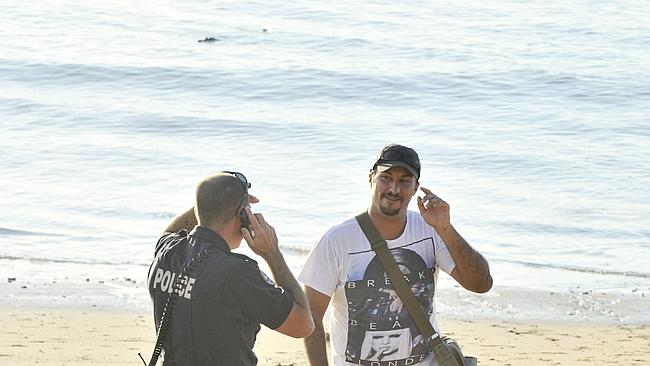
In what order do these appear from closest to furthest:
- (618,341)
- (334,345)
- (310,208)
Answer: (334,345)
(618,341)
(310,208)

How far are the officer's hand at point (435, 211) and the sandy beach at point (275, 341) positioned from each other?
13.9 ft

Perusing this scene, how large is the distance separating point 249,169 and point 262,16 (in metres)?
20.2

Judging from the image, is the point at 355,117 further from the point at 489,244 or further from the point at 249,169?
the point at 489,244

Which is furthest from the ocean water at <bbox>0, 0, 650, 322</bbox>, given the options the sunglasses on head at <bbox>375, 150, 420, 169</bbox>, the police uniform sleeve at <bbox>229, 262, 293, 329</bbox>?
the police uniform sleeve at <bbox>229, 262, 293, 329</bbox>

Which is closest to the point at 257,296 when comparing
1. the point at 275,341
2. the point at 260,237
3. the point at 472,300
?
the point at 260,237

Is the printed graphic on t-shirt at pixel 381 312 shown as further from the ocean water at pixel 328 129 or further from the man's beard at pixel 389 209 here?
the ocean water at pixel 328 129

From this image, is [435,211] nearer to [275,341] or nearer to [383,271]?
[383,271]

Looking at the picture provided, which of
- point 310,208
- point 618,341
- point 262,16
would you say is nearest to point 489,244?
point 310,208

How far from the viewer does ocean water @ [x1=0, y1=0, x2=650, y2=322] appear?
45.8 feet

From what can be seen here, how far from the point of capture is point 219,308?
469 centimetres

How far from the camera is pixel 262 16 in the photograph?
1563 inches

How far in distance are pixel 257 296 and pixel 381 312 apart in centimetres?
107

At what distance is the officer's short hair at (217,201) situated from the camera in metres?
4.82

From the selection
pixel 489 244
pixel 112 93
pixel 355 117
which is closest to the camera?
pixel 489 244
